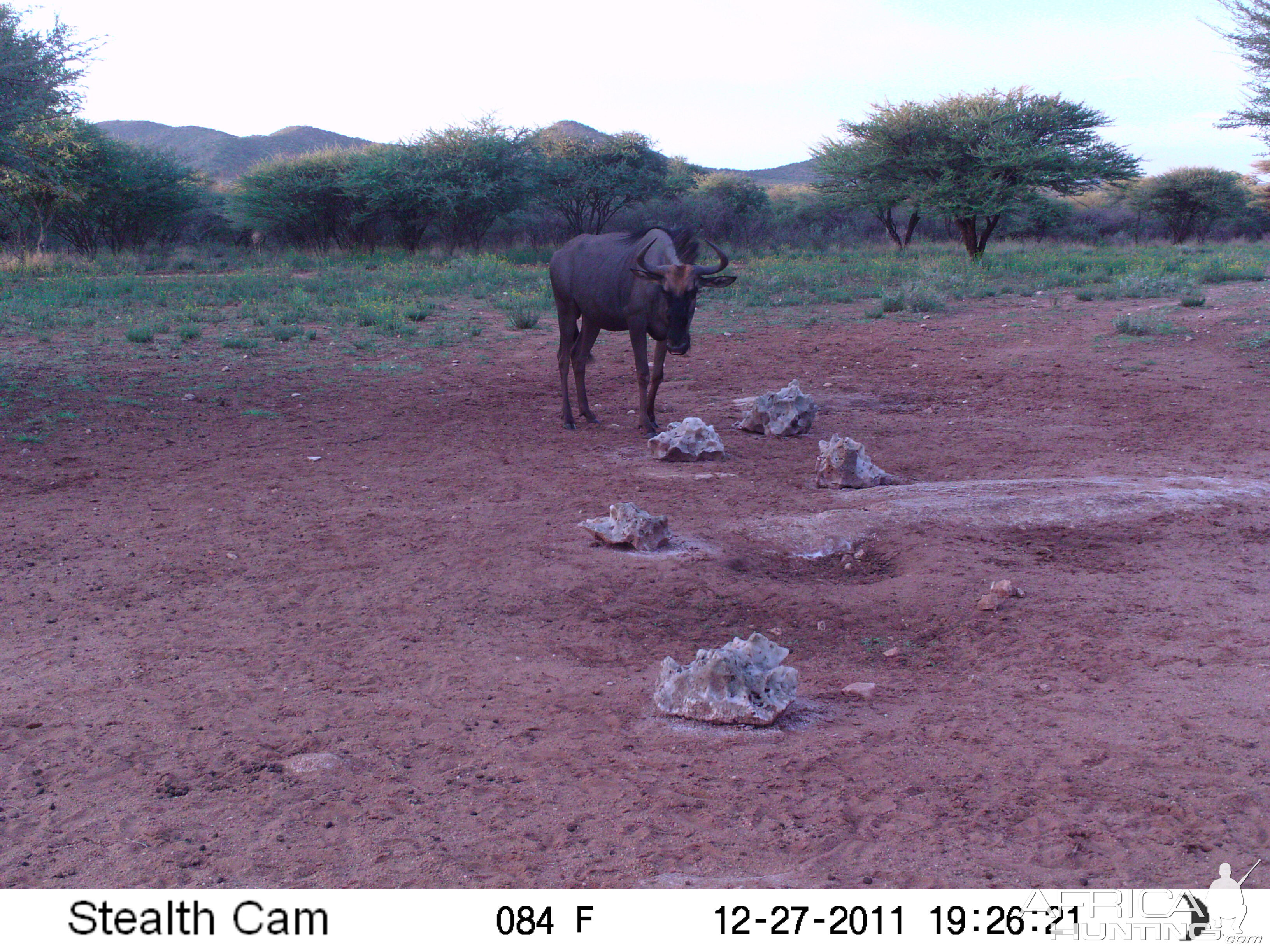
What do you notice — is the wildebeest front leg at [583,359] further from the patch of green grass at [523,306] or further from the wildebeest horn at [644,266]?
the patch of green grass at [523,306]

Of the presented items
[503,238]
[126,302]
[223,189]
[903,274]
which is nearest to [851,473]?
[126,302]

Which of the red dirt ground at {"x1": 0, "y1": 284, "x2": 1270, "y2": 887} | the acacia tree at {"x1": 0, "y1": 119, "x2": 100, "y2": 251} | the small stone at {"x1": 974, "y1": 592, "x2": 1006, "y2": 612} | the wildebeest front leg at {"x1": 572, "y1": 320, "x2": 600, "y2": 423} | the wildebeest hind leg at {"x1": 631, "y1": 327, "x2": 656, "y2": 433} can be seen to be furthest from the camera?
the acacia tree at {"x1": 0, "y1": 119, "x2": 100, "y2": 251}

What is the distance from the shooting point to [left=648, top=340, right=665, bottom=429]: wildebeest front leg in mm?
7961

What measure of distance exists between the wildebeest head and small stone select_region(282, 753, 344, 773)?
4.99 meters

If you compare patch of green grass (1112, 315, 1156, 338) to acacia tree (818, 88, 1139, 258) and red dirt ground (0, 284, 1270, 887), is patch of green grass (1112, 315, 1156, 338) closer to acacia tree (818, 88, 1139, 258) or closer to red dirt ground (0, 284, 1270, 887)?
red dirt ground (0, 284, 1270, 887)

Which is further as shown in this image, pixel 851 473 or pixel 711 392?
pixel 711 392

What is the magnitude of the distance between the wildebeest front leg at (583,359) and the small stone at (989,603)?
4.92 meters

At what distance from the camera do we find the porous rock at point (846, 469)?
6578 mm

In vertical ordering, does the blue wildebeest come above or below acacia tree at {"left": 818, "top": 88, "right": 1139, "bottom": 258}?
below

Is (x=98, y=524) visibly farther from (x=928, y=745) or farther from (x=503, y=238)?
(x=503, y=238)

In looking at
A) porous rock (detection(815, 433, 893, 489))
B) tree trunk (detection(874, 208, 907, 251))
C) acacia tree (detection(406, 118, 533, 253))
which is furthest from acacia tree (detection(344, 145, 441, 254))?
porous rock (detection(815, 433, 893, 489))

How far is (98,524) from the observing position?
18.7 ft

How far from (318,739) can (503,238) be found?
3169cm

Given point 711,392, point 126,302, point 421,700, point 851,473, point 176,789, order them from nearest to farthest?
1. point 176,789
2. point 421,700
3. point 851,473
4. point 711,392
5. point 126,302
